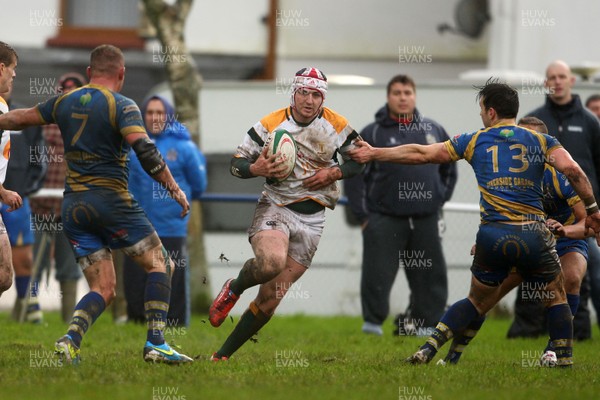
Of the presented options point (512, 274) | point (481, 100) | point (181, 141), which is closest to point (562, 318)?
point (512, 274)

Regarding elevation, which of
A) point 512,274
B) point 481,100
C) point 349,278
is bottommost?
point 349,278

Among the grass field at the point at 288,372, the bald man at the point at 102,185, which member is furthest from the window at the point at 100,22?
the bald man at the point at 102,185

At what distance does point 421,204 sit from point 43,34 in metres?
15.3

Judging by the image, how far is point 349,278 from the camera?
54.4 ft

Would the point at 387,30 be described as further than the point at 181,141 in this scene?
Yes

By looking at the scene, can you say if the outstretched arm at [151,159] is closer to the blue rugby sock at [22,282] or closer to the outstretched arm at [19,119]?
the outstretched arm at [19,119]

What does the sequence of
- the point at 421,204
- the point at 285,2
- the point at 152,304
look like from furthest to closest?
1. the point at 285,2
2. the point at 421,204
3. the point at 152,304

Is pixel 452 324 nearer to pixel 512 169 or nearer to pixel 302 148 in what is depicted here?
pixel 512 169

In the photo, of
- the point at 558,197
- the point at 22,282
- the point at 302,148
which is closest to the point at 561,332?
the point at 558,197

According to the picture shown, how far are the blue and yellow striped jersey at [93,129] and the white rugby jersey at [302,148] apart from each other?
962 mm

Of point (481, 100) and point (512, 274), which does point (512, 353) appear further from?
point (481, 100)

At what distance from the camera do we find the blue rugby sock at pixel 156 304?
9.62 metres

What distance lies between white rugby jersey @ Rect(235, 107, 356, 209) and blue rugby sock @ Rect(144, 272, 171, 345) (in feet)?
3.60

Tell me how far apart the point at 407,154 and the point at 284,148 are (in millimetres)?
963
